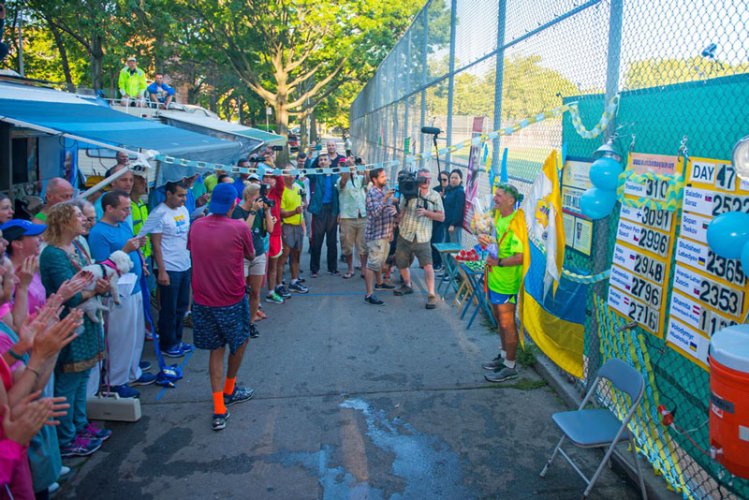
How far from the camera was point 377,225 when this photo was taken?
800 centimetres

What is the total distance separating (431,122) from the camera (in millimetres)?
10000

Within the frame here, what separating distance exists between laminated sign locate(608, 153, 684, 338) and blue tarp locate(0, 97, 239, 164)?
17.0 feet

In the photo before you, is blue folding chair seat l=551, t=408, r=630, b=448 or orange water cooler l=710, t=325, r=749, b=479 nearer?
orange water cooler l=710, t=325, r=749, b=479

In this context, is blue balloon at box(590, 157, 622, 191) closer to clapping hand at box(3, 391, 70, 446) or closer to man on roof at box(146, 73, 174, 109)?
clapping hand at box(3, 391, 70, 446)

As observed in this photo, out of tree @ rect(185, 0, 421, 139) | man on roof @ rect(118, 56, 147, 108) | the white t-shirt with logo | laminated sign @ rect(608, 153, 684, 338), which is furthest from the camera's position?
tree @ rect(185, 0, 421, 139)

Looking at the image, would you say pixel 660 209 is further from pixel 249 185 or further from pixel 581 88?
pixel 249 185

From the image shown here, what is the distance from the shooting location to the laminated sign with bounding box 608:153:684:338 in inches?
139

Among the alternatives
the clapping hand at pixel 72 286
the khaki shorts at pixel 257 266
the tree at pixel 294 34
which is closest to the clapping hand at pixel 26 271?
the clapping hand at pixel 72 286

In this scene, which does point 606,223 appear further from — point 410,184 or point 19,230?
point 19,230

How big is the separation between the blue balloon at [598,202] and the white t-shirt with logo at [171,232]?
3.80 m

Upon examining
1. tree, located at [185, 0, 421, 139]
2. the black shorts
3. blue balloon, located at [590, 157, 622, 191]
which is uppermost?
tree, located at [185, 0, 421, 139]

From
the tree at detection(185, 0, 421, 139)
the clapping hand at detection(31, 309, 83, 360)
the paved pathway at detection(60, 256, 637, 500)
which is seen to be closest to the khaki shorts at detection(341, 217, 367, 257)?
the paved pathway at detection(60, 256, 637, 500)

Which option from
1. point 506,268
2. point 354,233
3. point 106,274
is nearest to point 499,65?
point 506,268

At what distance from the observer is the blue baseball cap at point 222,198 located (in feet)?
14.6
